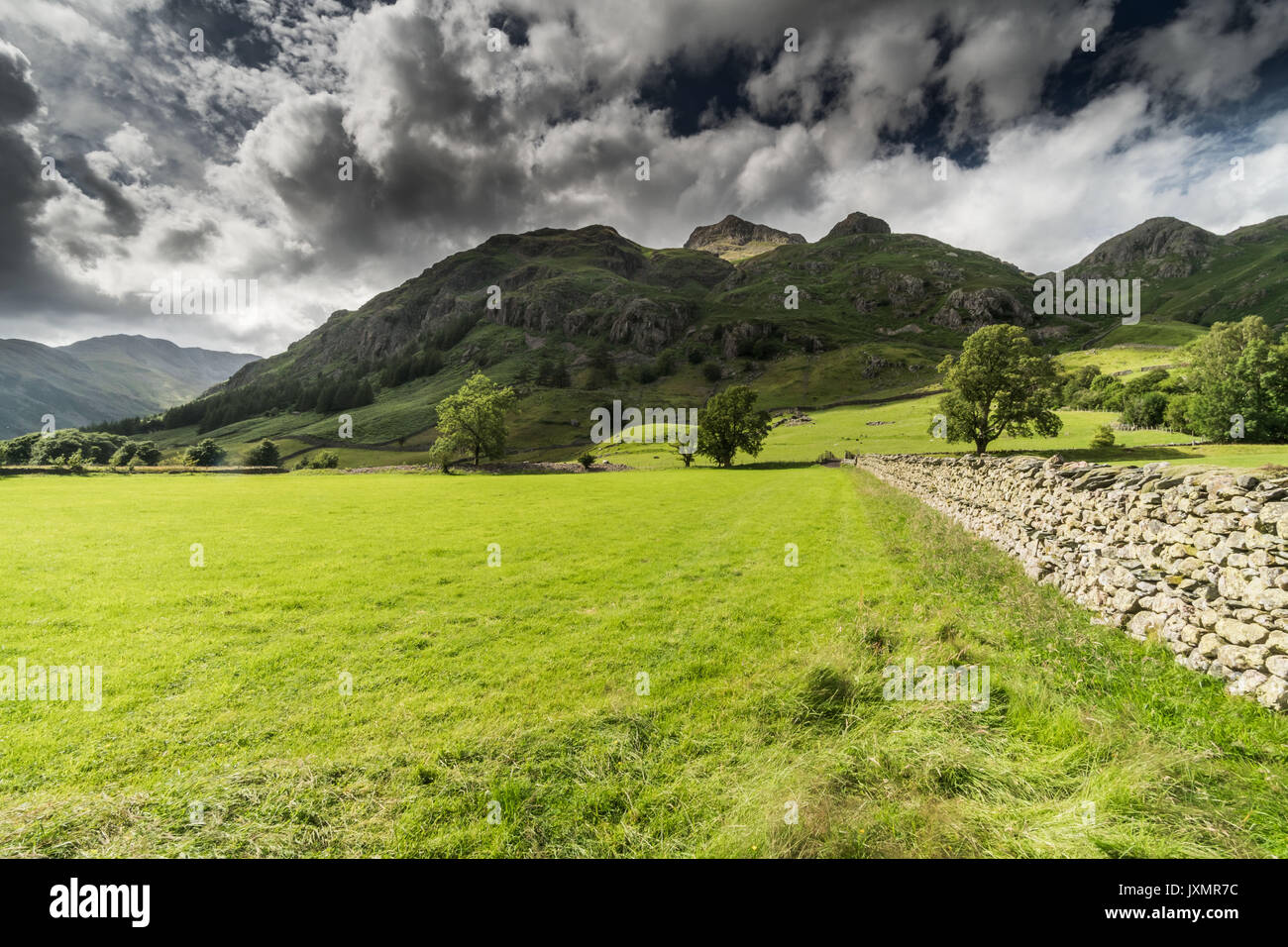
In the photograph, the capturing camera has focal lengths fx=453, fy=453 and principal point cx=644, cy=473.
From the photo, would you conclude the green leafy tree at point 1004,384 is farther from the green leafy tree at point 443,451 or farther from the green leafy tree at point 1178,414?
the green leafy tree at point 443,451

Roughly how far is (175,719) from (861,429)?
334 ft

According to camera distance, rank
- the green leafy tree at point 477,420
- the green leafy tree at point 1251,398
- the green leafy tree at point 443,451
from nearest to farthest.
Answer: the green leafy tree at point 1251,398
the green leafy tree at point 443,451
the green leafy tree at point 477,420

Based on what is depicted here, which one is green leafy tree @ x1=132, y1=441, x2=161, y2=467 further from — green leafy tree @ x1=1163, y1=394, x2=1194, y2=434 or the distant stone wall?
green leafy tree @ x1=1163, y1=394, x2=1194, y2=434

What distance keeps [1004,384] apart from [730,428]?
3612 cm

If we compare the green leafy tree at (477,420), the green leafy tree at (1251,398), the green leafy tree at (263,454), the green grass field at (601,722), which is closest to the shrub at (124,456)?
the green leafy tree at (263,454)

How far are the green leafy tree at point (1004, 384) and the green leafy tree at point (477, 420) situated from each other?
2556 inches

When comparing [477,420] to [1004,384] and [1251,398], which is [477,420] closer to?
[1004,384]

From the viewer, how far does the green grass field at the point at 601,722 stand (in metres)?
5.04

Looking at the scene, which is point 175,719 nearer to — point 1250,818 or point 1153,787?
point 1153,787

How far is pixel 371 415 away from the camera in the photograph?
19500 centimetres
